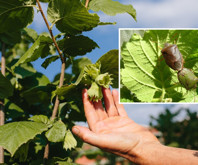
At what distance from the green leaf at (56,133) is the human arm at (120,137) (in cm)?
19

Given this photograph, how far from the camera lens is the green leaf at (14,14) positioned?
1.54 metres

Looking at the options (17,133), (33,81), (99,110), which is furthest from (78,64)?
(17,133)

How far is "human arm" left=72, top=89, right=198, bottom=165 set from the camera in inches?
66.2

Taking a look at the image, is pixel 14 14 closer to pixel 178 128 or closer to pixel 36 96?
pixel 36 96

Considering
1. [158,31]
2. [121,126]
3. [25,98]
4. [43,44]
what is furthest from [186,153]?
[25,98]

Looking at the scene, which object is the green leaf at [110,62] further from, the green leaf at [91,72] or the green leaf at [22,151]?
the green leaf at [22,151]

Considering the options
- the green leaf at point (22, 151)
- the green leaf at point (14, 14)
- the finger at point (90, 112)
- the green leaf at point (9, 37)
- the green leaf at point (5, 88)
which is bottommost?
the green leaf at point (22, 151)

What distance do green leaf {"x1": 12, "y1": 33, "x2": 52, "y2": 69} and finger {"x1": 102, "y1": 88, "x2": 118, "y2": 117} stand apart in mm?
448

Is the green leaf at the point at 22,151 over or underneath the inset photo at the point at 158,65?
underneath

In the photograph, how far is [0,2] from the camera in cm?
151

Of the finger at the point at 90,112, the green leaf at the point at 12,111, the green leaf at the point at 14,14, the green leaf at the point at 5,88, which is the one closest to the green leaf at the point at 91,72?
the finger at the point at 90,112

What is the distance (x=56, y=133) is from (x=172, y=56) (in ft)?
3.69

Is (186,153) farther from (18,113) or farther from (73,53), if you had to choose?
(18,113)

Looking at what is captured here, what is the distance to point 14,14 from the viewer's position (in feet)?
5.24
